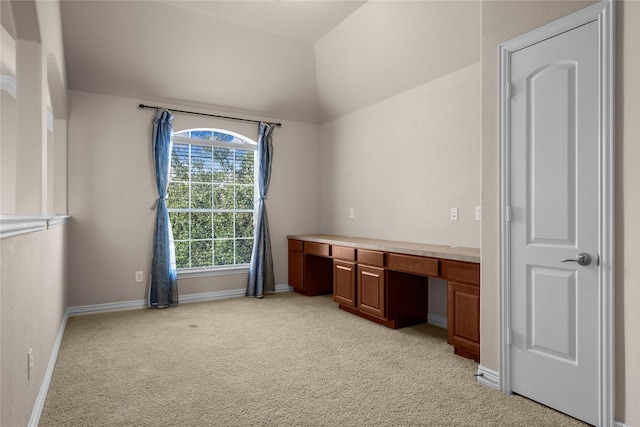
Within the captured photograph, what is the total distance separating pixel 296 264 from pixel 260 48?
2770 mm

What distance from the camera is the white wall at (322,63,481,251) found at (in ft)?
12.0

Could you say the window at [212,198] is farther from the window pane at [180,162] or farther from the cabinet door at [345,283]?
the cabinet door at [345,283]

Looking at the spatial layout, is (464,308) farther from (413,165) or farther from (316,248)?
(316,248)

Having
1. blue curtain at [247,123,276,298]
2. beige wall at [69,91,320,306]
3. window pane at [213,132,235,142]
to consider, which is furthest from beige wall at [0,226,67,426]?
window pane at [213,132,235,142]

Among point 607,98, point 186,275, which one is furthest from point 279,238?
point 607,98

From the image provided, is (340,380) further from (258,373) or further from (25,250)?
(25,250)

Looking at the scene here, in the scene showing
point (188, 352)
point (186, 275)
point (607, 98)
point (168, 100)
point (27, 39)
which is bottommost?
point (188, 352)

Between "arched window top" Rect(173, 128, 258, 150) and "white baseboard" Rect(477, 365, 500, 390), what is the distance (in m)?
3.99

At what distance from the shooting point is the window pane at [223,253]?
17.1 ft

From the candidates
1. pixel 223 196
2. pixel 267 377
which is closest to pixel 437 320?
pixel 267 377

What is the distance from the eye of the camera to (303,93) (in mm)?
5375

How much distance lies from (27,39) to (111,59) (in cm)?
201

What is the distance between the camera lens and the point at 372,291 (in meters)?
3.93

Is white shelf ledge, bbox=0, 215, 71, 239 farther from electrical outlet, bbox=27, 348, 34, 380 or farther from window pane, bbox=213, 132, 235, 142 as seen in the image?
window pane, bbox=213, 132, 235, 142
